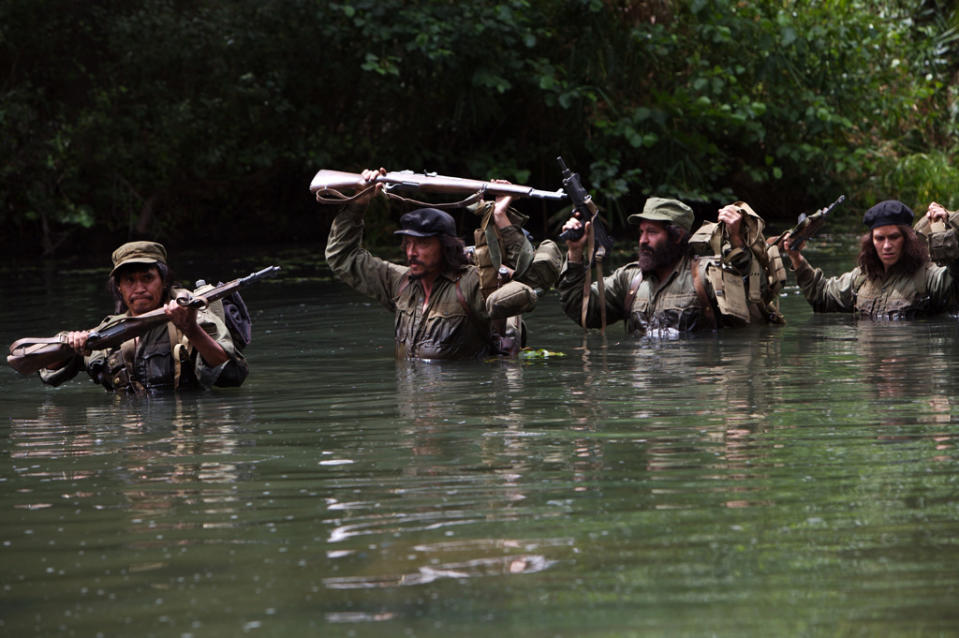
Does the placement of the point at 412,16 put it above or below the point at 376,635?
above

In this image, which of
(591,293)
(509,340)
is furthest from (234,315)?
(591,293)

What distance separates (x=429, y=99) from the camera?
22859mm

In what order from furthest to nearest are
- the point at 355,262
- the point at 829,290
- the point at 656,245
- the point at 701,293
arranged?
the point at 829,290 → the point at 701,293 → the point at 656,245 → the point at 355,262

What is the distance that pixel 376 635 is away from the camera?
3.62m

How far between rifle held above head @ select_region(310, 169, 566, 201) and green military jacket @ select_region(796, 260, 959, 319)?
3.17 metres

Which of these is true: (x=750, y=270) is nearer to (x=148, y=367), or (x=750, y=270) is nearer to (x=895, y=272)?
(x=895, y=272)

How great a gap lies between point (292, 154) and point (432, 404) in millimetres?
15635

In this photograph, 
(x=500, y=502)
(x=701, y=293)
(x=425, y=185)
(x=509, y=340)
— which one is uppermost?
(x=425, y=185)

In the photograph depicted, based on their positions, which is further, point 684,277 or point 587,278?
point 684,277

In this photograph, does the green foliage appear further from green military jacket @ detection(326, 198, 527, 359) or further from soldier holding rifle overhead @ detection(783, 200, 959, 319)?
green military jacket @ detection(326, 198, 527, 359)

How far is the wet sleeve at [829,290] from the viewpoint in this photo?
449 inches

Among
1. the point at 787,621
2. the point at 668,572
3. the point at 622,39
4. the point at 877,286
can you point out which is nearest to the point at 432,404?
the point at 668,572

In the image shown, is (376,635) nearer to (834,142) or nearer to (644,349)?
(644,349)

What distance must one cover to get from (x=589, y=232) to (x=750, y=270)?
1.44 m
